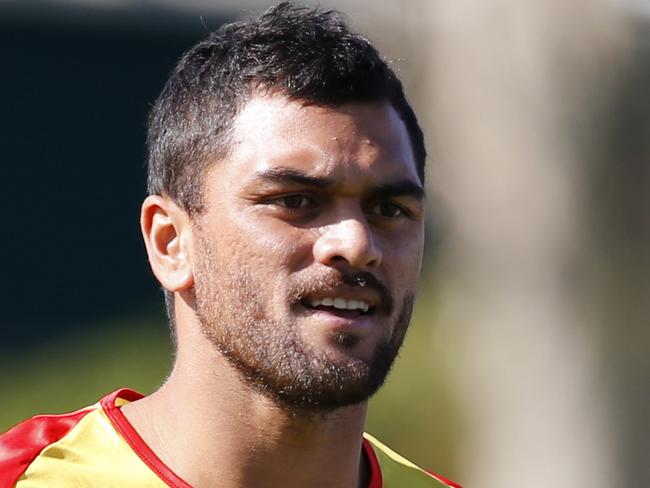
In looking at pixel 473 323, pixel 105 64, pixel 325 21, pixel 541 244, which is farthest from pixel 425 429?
pixel 325 21

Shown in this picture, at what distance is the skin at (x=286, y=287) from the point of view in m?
2.91

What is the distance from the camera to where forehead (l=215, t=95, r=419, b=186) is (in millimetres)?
2963

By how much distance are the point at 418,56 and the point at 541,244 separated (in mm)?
979

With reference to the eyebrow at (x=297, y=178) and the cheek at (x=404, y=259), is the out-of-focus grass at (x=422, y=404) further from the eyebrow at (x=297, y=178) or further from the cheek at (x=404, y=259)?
the eyebrow at (x=297, y=178)

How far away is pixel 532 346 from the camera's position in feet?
19.8

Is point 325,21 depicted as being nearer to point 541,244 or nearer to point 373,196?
point 373,196

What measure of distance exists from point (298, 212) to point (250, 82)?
1.18 feet

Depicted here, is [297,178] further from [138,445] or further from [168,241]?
[138,445]

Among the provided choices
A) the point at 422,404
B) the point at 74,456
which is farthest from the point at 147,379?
the point at 74,456

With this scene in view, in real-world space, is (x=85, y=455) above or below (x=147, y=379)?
above

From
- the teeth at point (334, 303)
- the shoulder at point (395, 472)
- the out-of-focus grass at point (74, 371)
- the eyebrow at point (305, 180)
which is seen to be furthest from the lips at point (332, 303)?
the out-of-focus grass at point (74, 371)

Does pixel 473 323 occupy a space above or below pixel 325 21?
below

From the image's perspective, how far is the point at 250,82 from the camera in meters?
3.14

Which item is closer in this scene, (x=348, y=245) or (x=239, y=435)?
(x=348, y=245)
